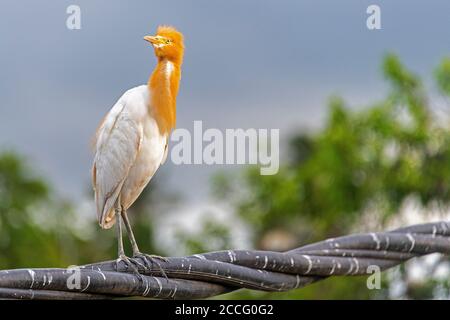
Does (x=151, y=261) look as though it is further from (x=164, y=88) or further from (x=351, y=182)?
(x=351, y=182)

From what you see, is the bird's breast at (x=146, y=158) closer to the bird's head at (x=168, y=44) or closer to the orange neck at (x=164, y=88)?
the orange neck at (x=164, y=88)

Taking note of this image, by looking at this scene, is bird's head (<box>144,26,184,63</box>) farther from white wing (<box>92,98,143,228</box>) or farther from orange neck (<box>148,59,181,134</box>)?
white wing (<box>92,98,143,228</box>)

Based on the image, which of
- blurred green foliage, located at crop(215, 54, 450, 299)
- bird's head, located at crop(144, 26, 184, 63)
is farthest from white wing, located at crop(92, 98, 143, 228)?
blurred green foliage, located at crop(215, 54, 450, 299)

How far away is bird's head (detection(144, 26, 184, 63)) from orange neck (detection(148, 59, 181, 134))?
2 cm

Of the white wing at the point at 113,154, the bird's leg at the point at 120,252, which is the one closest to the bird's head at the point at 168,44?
the white wing at the point at 113,154

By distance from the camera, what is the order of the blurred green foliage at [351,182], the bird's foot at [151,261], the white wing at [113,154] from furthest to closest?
the blurred green foliage at [351,182]
the white wing at [113,154]
the bird's foot at [151,261]

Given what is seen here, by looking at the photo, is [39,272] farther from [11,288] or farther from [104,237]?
[104,237]

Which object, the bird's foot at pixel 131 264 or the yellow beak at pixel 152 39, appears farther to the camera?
the yellow beak at pixel 152 39

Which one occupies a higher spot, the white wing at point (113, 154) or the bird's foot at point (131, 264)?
the white wing at point (113, 154)

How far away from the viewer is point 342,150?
43.2 feet

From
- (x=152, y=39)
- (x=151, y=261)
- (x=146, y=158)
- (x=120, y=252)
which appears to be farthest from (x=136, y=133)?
(x=151, y=261)

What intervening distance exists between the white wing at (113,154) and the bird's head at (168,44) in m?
0.20

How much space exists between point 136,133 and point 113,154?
10 cm

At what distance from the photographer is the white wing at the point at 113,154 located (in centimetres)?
300
